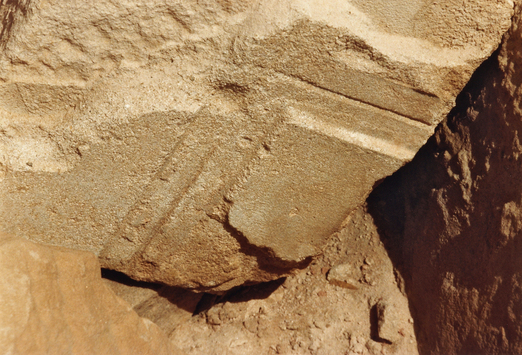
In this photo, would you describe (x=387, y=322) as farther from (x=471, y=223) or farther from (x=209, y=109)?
(x=209, y=109)

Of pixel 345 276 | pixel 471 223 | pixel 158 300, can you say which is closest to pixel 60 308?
pixel 158 300

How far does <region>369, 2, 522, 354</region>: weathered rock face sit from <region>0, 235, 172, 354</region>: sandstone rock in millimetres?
982

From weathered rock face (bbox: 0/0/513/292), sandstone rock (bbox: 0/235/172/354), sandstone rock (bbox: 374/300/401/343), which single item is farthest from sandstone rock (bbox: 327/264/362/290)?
sandstone rock (bbox: 0/235/172/354)

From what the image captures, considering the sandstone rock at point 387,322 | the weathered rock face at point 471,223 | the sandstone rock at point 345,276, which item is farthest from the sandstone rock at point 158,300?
the weathered rock face at point 471,223

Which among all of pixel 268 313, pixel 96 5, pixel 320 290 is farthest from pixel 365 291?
pixel 96 5

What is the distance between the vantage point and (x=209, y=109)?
1.26 m

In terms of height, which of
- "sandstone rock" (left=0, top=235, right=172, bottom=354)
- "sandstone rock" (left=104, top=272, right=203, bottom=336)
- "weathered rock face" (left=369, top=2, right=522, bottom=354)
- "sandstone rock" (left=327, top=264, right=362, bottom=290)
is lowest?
"sandstone rock" (left=104, top=272, right=203, bottom=336)

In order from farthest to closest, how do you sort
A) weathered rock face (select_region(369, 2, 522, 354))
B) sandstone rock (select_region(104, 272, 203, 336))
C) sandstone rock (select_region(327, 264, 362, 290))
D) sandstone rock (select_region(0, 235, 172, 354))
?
sandstone rock (select_region(327, 264, 362, 290)) → sandstone rock (select_region(104, 272, 203, 336)) → weathered rock face (select_region(369, 2, 522, 354)) → sandstone rock (select_region(0, 235, 172, 354))

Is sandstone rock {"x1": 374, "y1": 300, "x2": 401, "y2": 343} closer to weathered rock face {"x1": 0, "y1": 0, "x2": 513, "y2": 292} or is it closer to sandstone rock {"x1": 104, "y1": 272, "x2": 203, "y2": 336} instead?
weathered rock face {"x1": 0, "y1": 0, "x2": 513, "y2": 292}

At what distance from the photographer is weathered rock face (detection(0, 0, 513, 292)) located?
46.6 inches

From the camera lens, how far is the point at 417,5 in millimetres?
1271

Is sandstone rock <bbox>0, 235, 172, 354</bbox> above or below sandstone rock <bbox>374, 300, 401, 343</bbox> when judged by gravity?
above

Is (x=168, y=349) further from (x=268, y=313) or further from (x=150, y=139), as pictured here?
(x=150, y=139)

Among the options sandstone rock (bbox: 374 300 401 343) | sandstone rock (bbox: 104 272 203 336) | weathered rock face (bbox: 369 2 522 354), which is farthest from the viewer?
sandstone rock (bbox: 374 300 401 343)
